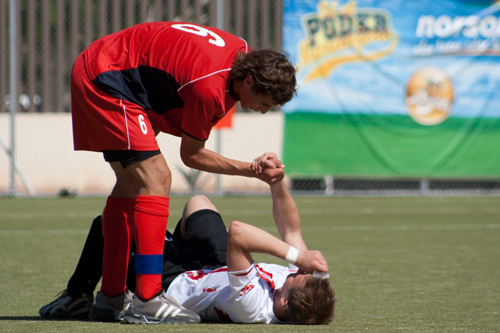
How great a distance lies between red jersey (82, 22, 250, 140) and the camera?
3.47 m

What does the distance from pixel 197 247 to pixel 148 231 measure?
659mm

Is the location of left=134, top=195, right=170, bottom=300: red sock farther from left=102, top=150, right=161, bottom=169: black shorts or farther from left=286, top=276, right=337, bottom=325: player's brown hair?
left=286, top=276, right=337, bottom=325: player's brown hair

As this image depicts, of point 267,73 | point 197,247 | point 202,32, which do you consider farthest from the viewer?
point 197,247

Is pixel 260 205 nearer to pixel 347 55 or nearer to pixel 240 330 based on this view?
pixel 347 55

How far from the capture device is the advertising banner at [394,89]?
11.5 m

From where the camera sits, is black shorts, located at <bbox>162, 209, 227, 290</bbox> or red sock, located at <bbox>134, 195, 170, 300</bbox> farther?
black shorts, located at <bbox>162, 209, 227, 290</bbox>

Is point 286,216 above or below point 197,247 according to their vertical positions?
above

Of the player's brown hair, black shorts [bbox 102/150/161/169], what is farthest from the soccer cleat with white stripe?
black shorts [bbox 102/150/161/169]

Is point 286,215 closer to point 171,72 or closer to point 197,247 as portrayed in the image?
point 197,247

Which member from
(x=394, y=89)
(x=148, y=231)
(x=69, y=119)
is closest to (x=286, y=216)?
(x=148, y=231)

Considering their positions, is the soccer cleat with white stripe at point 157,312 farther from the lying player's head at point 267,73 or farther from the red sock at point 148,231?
the lying player's head at point 267,73

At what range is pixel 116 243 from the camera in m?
3.82

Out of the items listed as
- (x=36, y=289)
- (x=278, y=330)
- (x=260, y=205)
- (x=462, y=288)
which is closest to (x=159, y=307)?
(x=278, y=330)

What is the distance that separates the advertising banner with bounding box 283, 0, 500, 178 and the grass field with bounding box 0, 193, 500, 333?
87 cm
